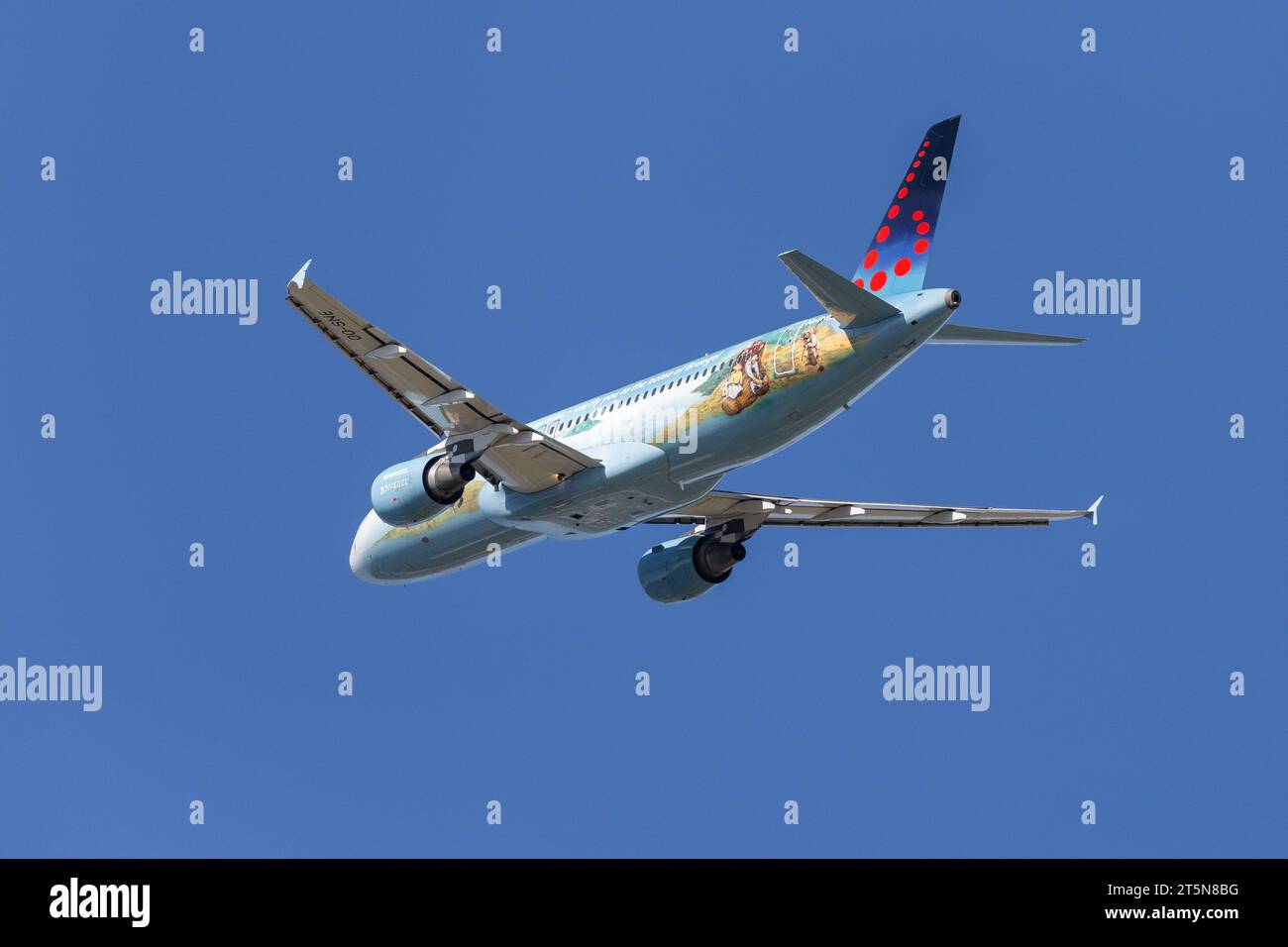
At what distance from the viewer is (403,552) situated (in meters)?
50.3

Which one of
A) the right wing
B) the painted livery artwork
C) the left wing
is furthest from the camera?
the left wing

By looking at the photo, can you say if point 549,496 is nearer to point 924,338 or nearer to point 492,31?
point 924,338

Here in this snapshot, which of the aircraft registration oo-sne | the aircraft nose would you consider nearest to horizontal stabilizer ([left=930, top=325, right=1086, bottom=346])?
the aircraft registration oo-sne

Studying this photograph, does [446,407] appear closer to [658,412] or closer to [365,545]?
[658,412]

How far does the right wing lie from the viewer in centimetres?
4116

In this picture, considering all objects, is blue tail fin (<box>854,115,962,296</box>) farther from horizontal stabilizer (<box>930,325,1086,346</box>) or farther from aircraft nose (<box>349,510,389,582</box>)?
aircraft nose (<box>349,510,389,582</box>)

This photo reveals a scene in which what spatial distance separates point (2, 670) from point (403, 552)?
11.8 m

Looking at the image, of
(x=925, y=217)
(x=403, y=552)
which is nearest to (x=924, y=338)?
(x=925, y=217)

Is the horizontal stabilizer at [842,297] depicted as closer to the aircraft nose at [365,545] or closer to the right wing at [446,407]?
the right wing at [446,407]

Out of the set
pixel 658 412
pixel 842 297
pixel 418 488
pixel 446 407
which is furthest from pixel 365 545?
pixel 842 297

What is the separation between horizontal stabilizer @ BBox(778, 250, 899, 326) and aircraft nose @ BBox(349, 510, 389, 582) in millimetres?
15088

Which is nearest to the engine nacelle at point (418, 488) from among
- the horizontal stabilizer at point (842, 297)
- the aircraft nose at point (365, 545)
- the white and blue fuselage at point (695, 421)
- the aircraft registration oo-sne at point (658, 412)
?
the aircraft registration oo-sne at point (658, 412)

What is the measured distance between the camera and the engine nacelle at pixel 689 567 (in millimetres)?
51281

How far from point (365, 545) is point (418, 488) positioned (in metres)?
Answer: 7.04
